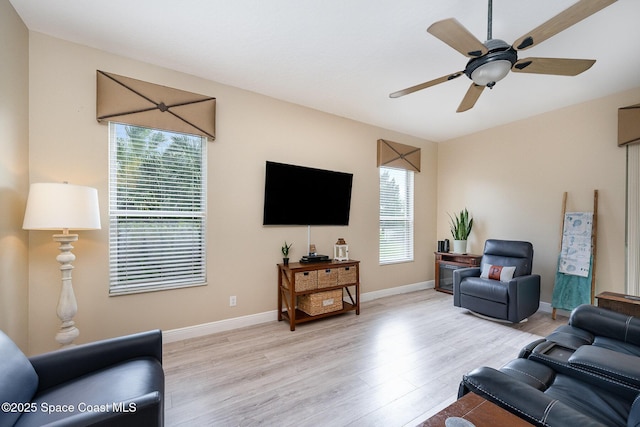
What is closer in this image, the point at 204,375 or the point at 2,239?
the point at 2,239

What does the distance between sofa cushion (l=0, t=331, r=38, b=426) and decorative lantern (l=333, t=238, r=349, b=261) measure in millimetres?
2968

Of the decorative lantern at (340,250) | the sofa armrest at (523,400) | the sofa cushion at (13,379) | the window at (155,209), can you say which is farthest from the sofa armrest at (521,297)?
the sofa cushion at (13,379)

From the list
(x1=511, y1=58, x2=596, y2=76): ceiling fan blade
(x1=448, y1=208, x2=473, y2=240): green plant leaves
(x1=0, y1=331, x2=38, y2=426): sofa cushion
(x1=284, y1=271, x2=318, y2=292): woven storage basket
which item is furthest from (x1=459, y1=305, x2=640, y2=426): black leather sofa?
(x1=448, y1=208, x2=473, y2=240): green plant leaves

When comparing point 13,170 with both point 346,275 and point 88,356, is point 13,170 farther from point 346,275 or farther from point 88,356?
point 346,275

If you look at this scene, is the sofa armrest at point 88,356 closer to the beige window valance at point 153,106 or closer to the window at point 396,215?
the beige window valance at point 153,106

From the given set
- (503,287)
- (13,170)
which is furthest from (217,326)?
(503,287)

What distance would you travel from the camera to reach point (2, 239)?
1.89 m

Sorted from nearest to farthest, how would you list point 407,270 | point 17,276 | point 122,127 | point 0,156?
point 0,156
point 17,276
point 122,127
point 407,270

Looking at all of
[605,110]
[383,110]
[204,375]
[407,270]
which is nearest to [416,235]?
[407,270]

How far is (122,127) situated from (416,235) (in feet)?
15.0

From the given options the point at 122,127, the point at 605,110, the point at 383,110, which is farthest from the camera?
the point at 383,110

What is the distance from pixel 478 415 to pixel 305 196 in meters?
2.95

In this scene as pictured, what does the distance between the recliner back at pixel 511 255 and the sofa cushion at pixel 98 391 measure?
13.5 ft

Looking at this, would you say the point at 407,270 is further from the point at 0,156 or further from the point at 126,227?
the point at 0,156
